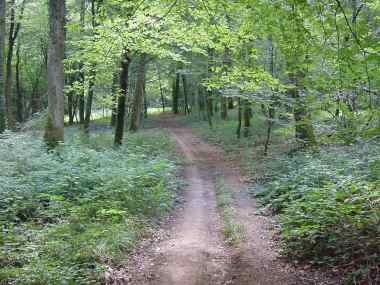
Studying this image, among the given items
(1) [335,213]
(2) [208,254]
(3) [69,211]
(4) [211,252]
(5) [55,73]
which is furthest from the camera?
(5) [55,73]

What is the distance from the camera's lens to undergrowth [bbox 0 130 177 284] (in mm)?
6469

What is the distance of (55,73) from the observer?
13445 millimetres

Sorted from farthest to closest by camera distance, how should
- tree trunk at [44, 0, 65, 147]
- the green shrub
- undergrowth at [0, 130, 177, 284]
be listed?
tree trunk at [44, 0, 65, 147] → undergrowth at [0, 130, 177, 284] → the green shrub

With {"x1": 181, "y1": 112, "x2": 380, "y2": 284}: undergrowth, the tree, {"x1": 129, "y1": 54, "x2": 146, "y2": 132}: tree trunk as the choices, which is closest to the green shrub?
{"x1": 181, "y1": 112, "x2": 380, "y2": 284}: undergrowth

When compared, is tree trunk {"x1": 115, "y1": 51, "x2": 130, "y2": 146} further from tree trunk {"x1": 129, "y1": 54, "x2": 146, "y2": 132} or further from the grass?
the grass

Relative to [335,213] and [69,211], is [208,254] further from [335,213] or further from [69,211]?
[69,211]

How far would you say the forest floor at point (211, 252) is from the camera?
6.81m

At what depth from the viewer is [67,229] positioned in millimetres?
7766

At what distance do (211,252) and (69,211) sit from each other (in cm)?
316

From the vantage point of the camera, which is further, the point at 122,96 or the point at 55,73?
the point at 122,96

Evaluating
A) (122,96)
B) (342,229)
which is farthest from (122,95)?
(342,229)

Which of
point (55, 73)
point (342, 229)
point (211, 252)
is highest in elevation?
point (55, 73)

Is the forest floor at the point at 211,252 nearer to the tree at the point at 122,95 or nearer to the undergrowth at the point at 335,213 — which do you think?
the undergrowth at the point at 335,213

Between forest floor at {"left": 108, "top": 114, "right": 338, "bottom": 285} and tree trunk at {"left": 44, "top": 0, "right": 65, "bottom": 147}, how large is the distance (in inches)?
189
